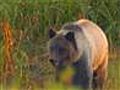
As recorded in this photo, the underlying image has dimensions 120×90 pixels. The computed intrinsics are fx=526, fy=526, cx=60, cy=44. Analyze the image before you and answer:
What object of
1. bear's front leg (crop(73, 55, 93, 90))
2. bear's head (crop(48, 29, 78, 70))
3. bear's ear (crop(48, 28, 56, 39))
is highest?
bear's ear (crop(48, 28, 56, 39))

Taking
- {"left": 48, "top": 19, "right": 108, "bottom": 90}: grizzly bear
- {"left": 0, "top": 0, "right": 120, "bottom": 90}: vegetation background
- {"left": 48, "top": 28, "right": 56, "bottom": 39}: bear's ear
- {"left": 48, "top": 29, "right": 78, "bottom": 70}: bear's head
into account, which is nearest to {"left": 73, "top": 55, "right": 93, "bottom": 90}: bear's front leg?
{"left": 48, "top": 19, "right": 108, "bottom": 90}: grizzly bear

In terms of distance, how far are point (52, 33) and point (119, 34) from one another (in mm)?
3335

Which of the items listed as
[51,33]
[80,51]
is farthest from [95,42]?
[51,33]

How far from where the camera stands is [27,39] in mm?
8906

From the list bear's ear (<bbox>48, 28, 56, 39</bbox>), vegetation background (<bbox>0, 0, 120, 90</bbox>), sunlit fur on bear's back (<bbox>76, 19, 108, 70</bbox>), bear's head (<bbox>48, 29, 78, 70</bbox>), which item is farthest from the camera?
vegetation background (<bbox>0, 0, 120, 90</bbox>)

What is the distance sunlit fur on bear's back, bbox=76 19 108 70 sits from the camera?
253 inches

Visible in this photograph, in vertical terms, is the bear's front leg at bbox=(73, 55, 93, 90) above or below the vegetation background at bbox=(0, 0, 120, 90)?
below

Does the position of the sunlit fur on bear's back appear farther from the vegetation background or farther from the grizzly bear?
the vegetation background

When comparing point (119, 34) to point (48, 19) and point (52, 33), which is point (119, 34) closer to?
point (48, 19)

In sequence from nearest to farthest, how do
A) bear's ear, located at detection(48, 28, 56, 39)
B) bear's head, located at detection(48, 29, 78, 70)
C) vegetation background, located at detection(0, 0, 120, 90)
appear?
bear's head, located at detection(48, 29, 78, 70) → bear's ear, located at detection(48, 28, 56, 39) → vegetation background, located at detection(0, 0, 120, 90)

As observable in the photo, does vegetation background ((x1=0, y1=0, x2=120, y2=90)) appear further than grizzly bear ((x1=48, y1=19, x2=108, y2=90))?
Yes

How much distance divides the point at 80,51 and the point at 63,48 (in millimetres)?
291

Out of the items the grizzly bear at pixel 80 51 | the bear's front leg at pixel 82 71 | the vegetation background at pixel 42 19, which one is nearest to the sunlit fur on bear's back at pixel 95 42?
the grizzly bear at pixel 80 51

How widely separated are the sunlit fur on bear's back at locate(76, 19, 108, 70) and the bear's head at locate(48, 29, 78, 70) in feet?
1.54
